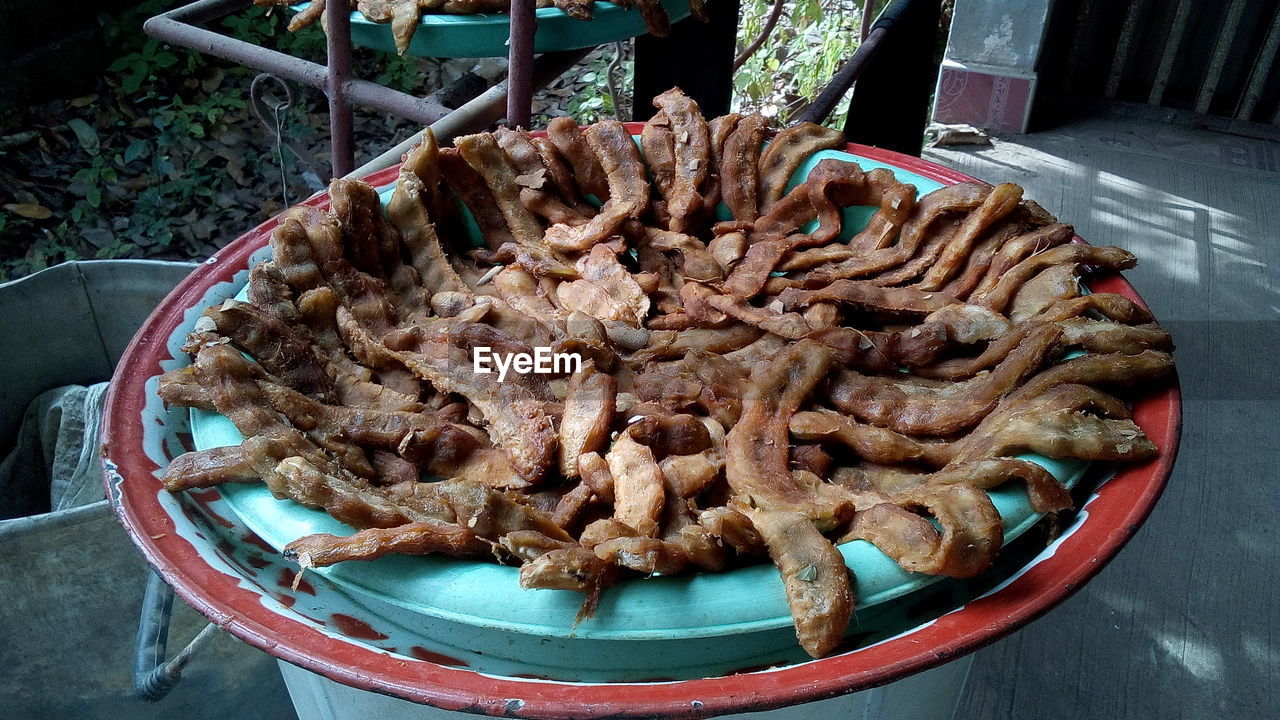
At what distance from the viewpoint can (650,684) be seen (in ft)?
3.69

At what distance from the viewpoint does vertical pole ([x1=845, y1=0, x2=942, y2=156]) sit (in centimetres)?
324

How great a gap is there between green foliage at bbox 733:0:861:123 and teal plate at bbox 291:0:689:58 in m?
2.76

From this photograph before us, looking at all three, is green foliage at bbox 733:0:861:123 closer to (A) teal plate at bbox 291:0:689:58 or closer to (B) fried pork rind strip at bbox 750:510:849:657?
(A) teal plate at bbox 291:0:689:58

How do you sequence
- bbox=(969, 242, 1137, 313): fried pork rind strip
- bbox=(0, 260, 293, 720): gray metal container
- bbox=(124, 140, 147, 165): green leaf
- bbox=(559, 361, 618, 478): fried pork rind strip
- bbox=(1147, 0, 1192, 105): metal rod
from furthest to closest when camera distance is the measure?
bbox=(124, 140, 147, 165): green leaf < bbox=(1147, 0, 1192, 105): metal rod < bbox=(0, 260, 293, 720): gray metal container < bbox=(969, 242, 1137, 313): fried pork rind strip < bbox=(559, 361, 618, 478): fried pork rind strip

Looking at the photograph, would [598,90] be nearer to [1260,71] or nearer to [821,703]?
[1260,71]

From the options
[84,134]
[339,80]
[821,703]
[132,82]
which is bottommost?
[84,134]

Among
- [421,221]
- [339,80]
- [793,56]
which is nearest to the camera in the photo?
[421,221]

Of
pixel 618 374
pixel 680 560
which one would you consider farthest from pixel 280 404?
pixel 680 560

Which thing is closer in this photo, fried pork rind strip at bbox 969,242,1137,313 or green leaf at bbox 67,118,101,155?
fried pork rind strip at bbox 969,242,1137,313

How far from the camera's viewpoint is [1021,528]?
4.22ft

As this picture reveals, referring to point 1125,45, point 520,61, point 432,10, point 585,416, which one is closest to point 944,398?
point 585,416

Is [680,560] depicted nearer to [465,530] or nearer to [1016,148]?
[465,530]

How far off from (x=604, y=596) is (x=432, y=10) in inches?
65.3

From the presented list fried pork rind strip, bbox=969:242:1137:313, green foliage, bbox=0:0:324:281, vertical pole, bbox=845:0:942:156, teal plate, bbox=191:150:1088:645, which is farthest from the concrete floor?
green foliage, bbox=0:0:324:281
